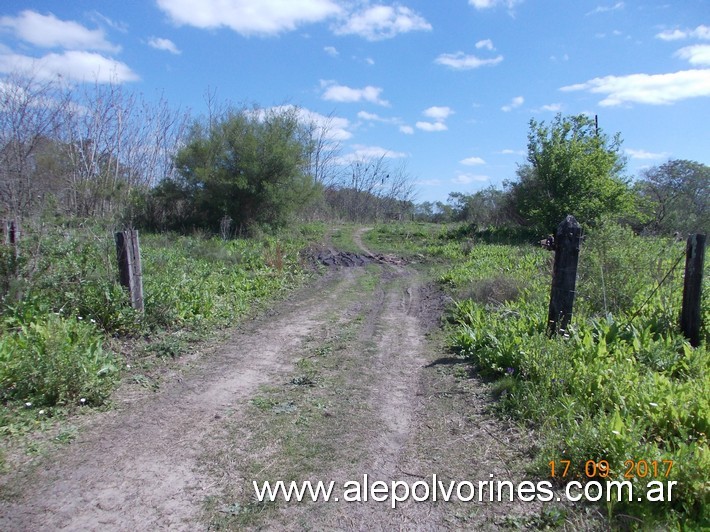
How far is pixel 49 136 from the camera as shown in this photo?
55.5ft

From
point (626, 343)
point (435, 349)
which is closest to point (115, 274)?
point (435, 349)

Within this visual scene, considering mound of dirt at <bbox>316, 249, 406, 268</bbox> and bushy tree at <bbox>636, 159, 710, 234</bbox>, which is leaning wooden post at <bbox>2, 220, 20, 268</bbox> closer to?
mound of dirt at <bbox>316, 249, 406, 268</bbox>

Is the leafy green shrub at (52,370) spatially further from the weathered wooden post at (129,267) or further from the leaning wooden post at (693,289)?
the leaning wooden post at (693,289)

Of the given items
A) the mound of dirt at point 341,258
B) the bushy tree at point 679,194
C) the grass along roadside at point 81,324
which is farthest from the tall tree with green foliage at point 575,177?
the grass along roadside at point 81,324

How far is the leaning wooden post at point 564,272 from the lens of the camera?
19.2 feet

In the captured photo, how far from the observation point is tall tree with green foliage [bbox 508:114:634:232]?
2141cm

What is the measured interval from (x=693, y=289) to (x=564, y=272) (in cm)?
148

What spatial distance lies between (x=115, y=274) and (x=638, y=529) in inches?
277

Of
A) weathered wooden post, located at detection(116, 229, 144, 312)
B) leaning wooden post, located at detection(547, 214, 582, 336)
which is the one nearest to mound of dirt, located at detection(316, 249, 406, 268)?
weathered wooden post, located at detection(116, 229, 144, 312)

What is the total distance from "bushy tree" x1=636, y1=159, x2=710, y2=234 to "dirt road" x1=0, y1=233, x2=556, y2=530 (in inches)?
941

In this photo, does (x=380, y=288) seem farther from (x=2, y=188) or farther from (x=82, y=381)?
(x=2, y=188)

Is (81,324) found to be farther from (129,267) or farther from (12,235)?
(12,235)

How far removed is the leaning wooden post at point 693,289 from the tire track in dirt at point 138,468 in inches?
193
